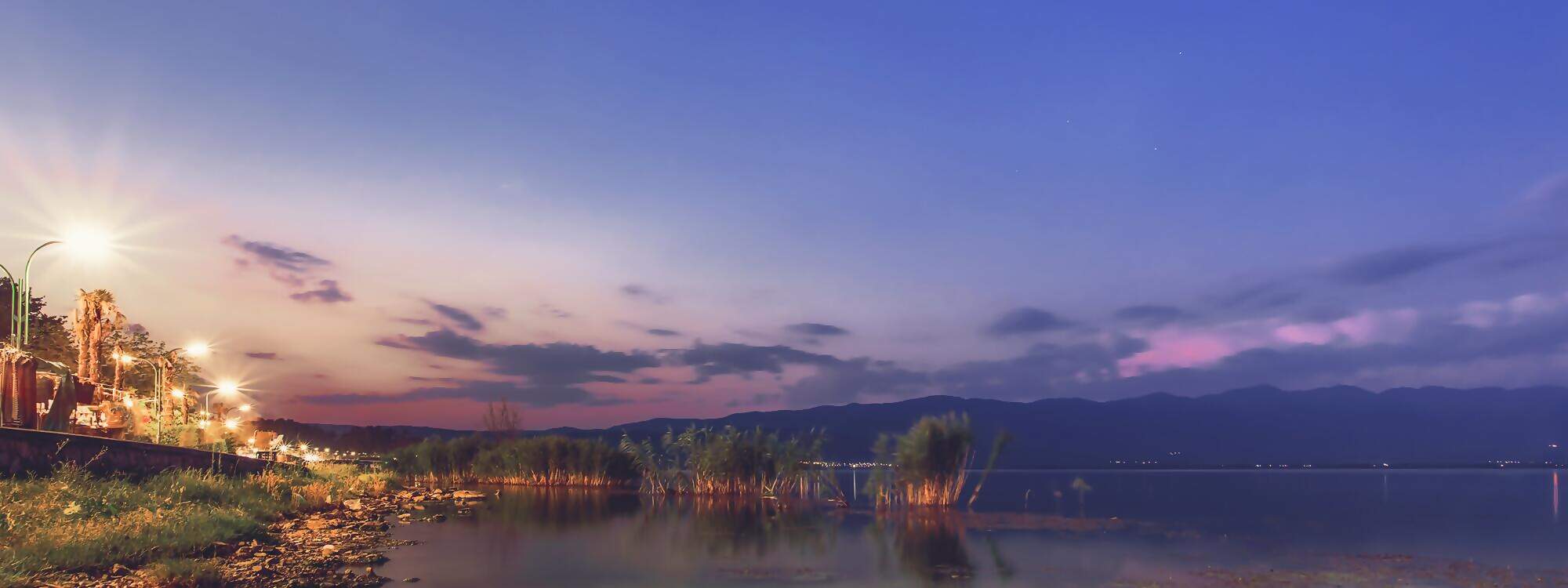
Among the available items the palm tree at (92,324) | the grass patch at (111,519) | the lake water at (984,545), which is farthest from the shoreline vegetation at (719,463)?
the palm tree at (92,324)

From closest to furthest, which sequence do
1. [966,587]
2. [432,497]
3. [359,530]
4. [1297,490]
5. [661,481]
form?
[966,587] < [359,530] < [432,497] < [661,481] < [1297,490]

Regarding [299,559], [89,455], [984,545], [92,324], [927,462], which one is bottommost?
[984,545]

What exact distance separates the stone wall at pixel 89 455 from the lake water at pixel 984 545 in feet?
22.3

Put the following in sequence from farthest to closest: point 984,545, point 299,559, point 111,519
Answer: point 984,545 → point 299,559 → point 111,519

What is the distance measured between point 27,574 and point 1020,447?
619 ft

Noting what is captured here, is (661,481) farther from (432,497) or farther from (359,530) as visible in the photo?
(359,530)

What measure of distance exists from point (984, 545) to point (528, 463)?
34.7 metres

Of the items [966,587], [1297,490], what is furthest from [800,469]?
[1297,490]

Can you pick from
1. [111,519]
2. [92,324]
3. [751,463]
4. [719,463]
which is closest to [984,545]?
[751,463]

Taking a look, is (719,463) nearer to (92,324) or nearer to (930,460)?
(930,460)

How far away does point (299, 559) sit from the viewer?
1977cm

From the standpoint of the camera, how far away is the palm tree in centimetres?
3534

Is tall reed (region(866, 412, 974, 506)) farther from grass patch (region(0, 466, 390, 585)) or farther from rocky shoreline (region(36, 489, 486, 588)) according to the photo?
grass patch (region(0, 466, 390, 585))

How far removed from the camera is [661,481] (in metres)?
48.9
